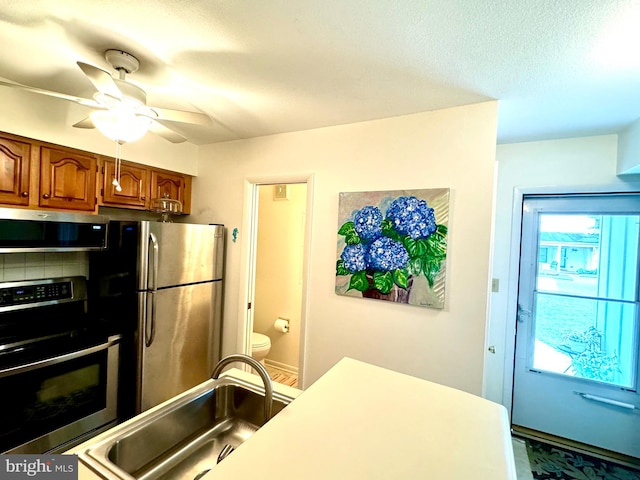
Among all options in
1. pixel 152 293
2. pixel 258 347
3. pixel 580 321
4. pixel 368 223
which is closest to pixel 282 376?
pixel 258 347

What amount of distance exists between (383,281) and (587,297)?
170 cm

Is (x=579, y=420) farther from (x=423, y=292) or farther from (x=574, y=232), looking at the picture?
(x=423, y=292)

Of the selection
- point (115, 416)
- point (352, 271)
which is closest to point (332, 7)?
point (352, 271)

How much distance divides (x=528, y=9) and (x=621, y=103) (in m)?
1.20

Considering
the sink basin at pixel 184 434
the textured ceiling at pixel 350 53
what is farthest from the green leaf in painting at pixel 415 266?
the sink basin at pixel 184 434

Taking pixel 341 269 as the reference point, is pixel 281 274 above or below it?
below

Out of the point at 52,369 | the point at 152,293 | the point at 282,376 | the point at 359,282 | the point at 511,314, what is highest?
the point at 359,282

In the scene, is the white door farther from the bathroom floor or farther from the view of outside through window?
the bathroom floor

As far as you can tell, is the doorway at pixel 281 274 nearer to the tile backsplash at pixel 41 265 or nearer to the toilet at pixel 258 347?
the toilet at pixel 258 347

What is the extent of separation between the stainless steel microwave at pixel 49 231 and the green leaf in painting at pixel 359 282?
176 centimetres

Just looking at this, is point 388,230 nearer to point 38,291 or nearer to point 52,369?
point 52,369

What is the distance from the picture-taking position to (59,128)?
1.94 metres

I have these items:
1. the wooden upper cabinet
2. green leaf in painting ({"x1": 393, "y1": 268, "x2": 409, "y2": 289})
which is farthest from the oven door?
green leaf in painting ({"x1": 393, "y1": 268, "x2": 409, "y2": 289})

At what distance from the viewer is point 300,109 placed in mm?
1941
